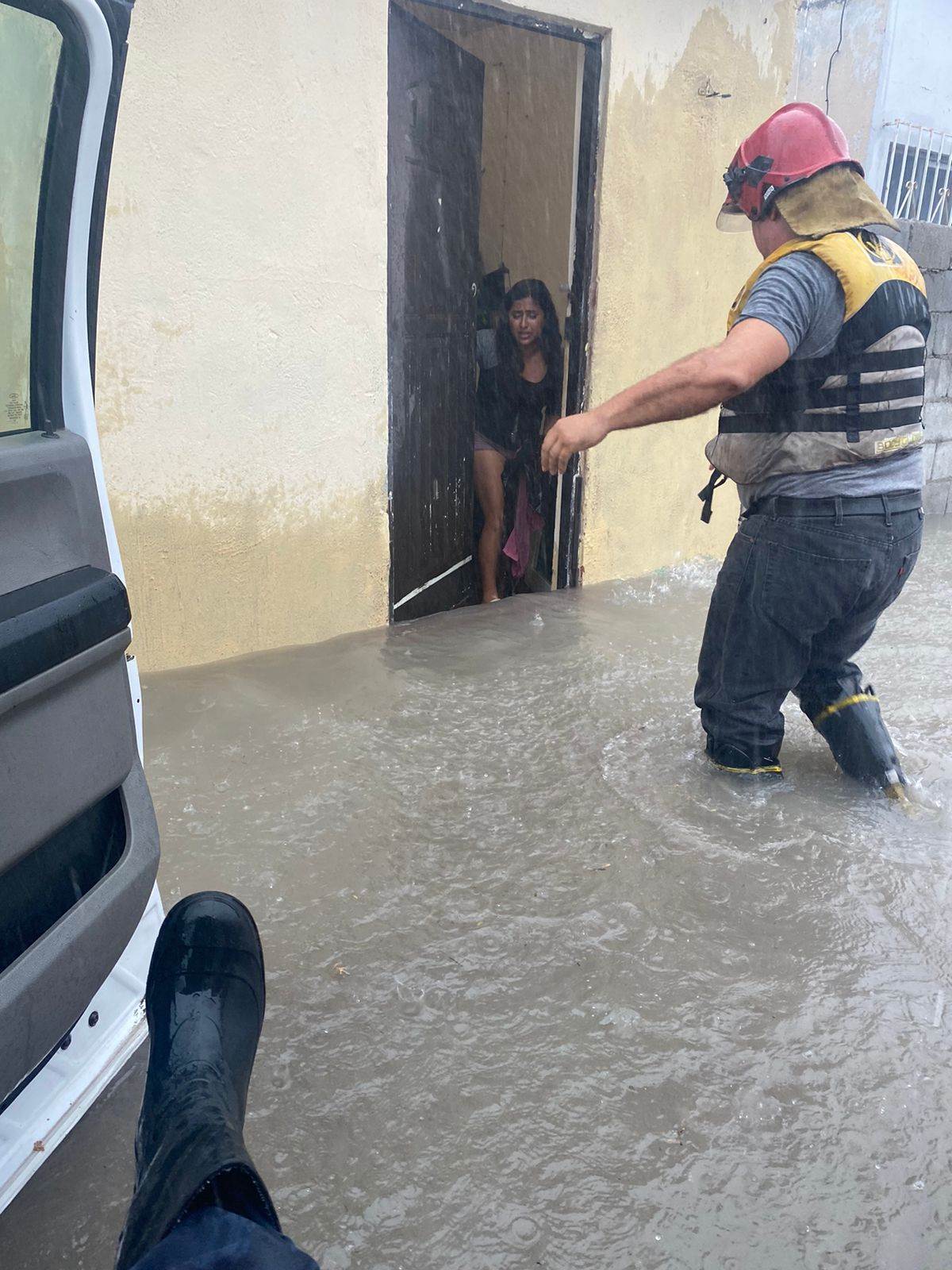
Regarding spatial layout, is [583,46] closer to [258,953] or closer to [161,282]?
[161,282]

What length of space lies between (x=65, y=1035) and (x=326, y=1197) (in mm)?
586

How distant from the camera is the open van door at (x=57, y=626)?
121cm

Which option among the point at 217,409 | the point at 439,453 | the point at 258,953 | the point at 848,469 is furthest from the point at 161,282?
the point at 258,953

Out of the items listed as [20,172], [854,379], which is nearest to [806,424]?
[854,379]

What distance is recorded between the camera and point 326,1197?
1656 millimetres

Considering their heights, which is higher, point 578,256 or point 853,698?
point 578,256

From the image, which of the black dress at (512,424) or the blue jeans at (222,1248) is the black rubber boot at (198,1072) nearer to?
the blue jeans at (222,1248)

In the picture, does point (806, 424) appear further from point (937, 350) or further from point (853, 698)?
point (937, 350)

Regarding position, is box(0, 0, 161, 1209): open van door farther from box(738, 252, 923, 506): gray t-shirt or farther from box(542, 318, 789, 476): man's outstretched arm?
box(738, 252, 923, 506): gray t-shirt

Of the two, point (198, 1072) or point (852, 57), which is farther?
point (852, 57)

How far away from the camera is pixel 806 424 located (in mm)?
2674

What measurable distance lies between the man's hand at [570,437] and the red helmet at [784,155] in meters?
0.83

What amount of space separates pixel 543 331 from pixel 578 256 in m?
0.45

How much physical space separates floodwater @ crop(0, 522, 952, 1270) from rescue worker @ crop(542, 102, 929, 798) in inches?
18.6
